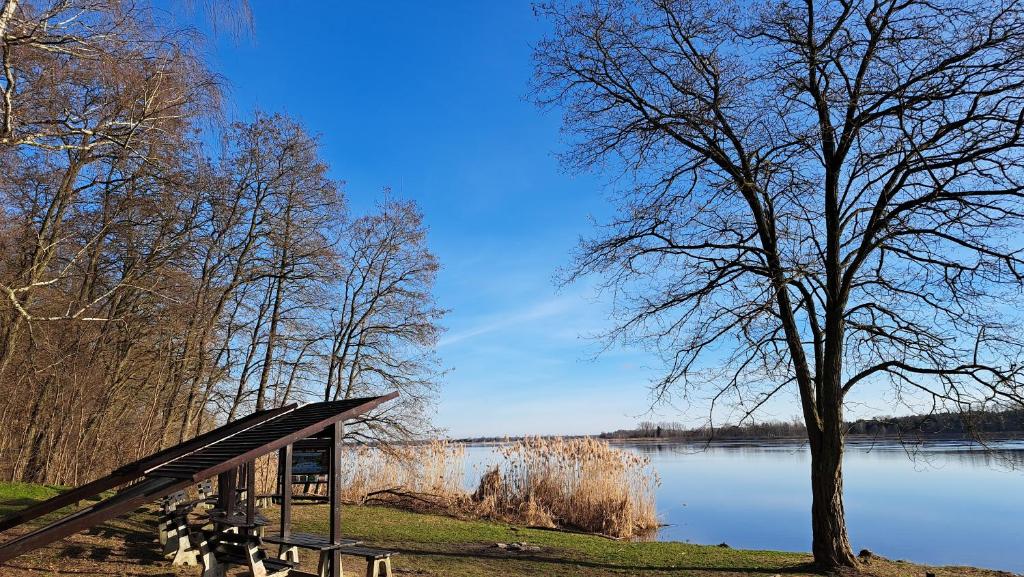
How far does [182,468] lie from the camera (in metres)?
4.68

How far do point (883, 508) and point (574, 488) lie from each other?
25.2 ft

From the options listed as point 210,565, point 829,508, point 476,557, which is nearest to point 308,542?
point 210,565

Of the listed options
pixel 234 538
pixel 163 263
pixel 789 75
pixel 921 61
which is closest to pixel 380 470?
pixel 163 263

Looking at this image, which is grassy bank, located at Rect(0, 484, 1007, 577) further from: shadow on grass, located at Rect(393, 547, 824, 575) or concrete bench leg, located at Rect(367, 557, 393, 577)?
concrete bench leg, located at Rect(367, 557, 393, 577)

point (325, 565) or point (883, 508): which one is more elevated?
point (325, 565)

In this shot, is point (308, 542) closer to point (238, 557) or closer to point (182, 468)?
point (238, 557)

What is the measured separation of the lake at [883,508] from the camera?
11039 millimetres

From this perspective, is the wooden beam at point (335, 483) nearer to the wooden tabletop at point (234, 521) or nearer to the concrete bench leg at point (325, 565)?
the concrete bench leg at point (325, 565)

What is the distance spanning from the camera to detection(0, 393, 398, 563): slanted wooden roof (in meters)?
3.77

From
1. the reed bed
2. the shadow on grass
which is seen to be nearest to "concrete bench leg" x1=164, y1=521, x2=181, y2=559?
the shadow on grass

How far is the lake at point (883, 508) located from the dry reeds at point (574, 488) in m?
0.79

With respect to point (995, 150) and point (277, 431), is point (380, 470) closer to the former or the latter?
point (277, 431)

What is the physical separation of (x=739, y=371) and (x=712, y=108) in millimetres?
3769

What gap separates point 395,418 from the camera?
17516mm
